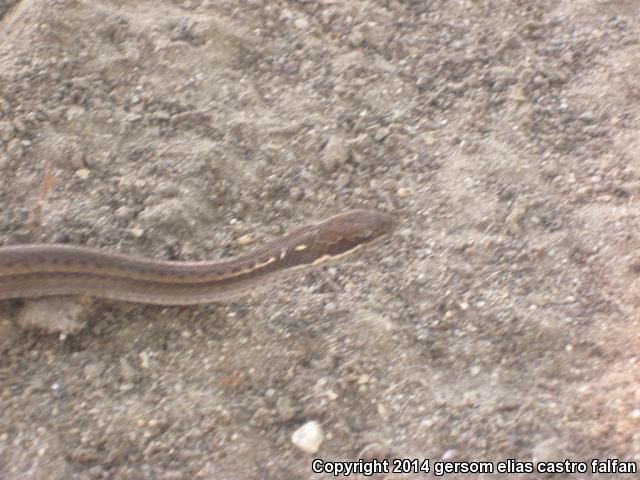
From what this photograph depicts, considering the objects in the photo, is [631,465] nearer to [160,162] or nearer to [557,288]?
[557,288]

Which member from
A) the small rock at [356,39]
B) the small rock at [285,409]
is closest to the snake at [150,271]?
the small rock at [285,409]

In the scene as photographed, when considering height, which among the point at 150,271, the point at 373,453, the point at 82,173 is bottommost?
the point at 373,453

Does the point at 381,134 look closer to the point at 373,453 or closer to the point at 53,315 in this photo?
the point at 373,453

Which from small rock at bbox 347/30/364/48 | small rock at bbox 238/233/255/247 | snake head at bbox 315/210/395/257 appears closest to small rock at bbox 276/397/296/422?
snake head at bbox 315/210/395/257

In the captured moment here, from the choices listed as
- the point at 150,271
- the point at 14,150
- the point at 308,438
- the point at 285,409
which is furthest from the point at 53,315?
the point at 308,438

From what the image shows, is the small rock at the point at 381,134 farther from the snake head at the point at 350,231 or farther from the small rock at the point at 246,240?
the small rock at the point at 246,240

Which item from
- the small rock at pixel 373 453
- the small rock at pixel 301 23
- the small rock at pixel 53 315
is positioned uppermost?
the small rock at pixel 301 23
